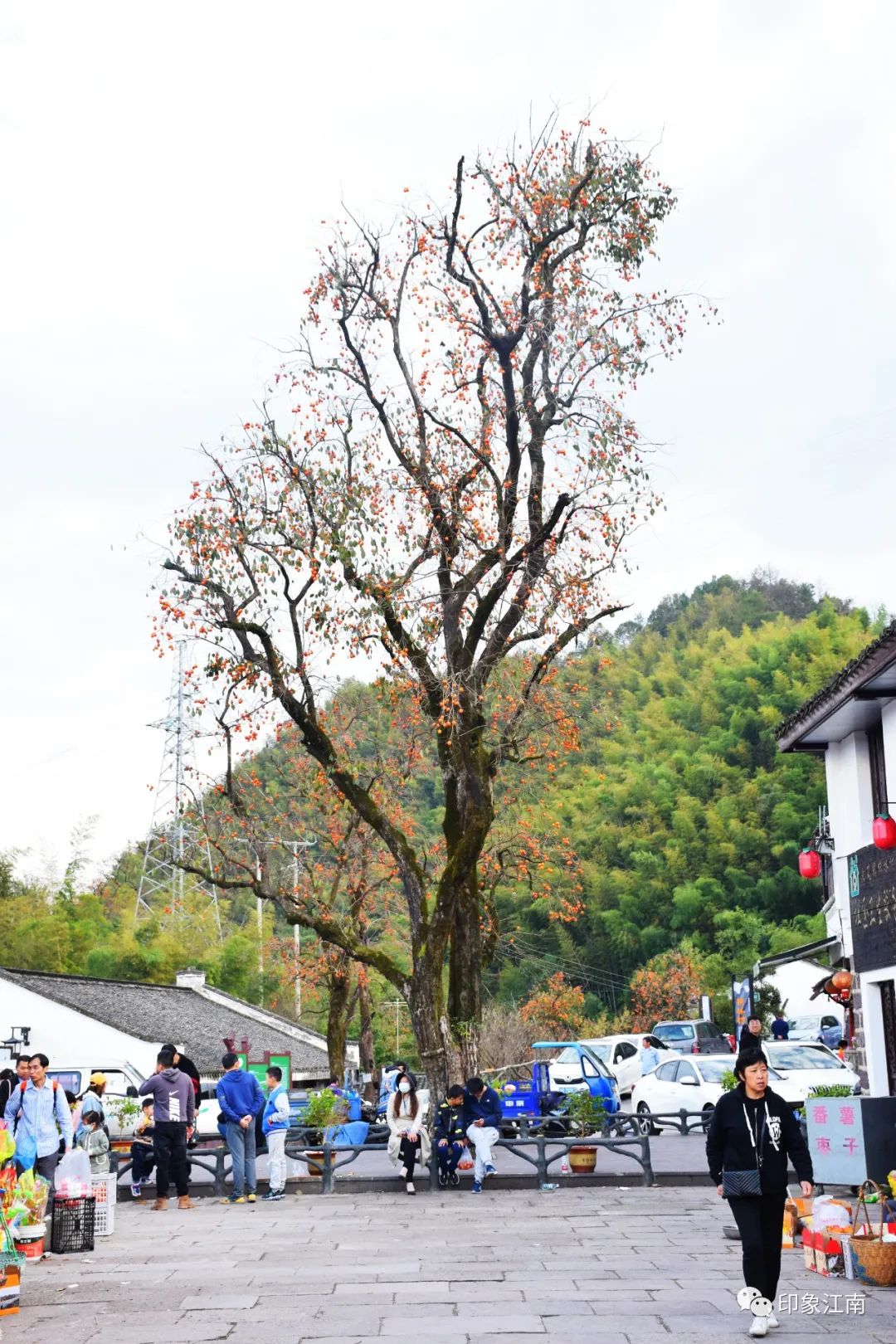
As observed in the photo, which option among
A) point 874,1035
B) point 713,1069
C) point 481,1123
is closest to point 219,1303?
point 481,1123

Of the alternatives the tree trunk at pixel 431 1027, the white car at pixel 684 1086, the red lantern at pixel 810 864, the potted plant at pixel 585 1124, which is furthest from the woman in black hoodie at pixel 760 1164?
the white car at pixel 684 1086

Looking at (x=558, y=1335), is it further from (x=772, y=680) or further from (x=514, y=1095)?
(x=772, y=680)

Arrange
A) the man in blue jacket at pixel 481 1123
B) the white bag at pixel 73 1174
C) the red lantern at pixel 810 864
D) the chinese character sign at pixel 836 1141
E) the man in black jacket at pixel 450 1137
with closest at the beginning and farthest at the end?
the white bag at pixel 73 1174 < the chinese character sign at pixel 836 1141 < the man in blue jacket at pixel 481 1123 < the man in black jacket at pixel 450 1137 < the red lantern at pixel 810 864

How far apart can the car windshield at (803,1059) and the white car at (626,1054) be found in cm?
671

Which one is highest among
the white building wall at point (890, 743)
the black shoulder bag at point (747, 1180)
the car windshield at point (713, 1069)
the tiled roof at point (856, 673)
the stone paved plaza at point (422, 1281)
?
the tiled roof at point (856, 673)

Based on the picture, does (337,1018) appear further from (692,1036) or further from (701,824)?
(701,824)

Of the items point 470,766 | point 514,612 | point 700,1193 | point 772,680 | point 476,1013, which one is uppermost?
point 772,680

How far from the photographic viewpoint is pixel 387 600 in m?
17.8

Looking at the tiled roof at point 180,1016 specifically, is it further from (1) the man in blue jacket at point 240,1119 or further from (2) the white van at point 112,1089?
(1) the man in blue jacket at point 240,1119

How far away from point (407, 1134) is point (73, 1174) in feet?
16.2

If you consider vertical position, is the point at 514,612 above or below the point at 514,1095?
above

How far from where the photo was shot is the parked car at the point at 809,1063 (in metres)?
→ 20.8

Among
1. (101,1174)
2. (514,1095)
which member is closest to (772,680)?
(514,1095)

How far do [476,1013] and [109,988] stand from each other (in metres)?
23.3
